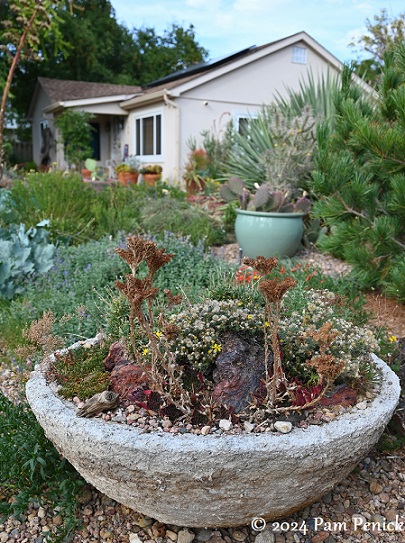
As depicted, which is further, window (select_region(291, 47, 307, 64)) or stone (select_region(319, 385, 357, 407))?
window (select_region(291, 47, 307, 64))

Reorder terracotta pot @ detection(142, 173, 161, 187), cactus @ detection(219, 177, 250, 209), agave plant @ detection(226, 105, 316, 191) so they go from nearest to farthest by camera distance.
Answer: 1. cactus @ detection(219, 177, 250, 209)
2. agave plant @ detection(226, 105, 316, 191)
3. terracotta pot @ detection(142, 173, 161, 187)

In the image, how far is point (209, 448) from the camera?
169cm

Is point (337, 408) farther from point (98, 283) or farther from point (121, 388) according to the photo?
point (98, 283)

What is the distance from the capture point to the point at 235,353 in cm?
220

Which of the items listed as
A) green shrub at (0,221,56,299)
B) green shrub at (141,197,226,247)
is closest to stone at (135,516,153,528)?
green shrub at (0,221,56,299)

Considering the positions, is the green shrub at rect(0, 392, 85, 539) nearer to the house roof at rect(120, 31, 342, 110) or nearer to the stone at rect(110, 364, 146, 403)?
the stone at rect(110, 364, 146, 403)

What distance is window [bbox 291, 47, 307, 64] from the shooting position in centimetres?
1368

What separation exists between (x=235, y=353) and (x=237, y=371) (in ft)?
0.29

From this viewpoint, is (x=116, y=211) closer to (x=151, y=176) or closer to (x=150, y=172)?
(x=151, y=176)

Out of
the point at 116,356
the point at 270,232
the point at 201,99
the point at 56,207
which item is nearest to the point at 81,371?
the point at 116,356

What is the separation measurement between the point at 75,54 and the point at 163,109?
11214 mm

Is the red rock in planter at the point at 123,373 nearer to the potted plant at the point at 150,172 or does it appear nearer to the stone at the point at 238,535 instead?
the stone at the point at 238,535

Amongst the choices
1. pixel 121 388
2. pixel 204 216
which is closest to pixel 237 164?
pixel 204 216

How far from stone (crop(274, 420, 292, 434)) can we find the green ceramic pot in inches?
144
